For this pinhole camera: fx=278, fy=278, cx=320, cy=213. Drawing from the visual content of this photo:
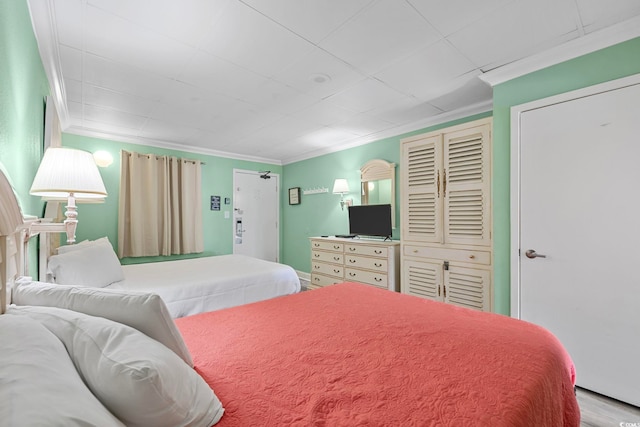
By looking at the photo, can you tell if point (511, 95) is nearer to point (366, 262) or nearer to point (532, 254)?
point (532, 254)

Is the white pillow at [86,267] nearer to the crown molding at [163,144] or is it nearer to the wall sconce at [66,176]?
the wall sconce at [66,176]

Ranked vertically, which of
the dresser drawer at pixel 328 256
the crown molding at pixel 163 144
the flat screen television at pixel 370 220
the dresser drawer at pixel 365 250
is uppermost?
the crown molding at pixel 163 144

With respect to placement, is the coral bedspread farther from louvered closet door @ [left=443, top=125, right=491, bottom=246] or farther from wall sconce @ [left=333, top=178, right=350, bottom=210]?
wall sconce @ [left=333, top=178, right=350, bottom=210]

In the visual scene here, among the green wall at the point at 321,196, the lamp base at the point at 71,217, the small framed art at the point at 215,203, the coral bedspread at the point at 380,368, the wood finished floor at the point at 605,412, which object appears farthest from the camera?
the small framed art at the point at 215,203

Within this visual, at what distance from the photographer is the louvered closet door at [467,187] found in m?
2.61

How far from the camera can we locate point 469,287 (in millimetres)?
2707

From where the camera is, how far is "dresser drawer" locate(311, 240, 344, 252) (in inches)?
156

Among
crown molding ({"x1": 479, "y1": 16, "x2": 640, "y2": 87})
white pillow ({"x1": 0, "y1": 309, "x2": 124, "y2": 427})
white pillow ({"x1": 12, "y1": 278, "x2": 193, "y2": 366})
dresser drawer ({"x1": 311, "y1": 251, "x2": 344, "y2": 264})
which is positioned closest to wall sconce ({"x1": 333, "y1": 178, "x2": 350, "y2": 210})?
dresser drawer ({"x1": 311, "y1": 251, "x2": 344, "y2": 264})

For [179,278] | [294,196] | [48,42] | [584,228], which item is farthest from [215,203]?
[584,228]

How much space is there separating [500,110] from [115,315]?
293 centimetres

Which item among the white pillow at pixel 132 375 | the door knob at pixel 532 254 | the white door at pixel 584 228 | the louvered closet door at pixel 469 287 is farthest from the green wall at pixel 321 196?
the white pillow at pixel 132 375

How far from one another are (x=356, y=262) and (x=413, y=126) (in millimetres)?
1937

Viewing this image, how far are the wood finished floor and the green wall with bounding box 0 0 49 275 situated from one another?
3.39 metres

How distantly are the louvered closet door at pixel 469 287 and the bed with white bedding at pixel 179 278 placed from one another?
62.2 inches
